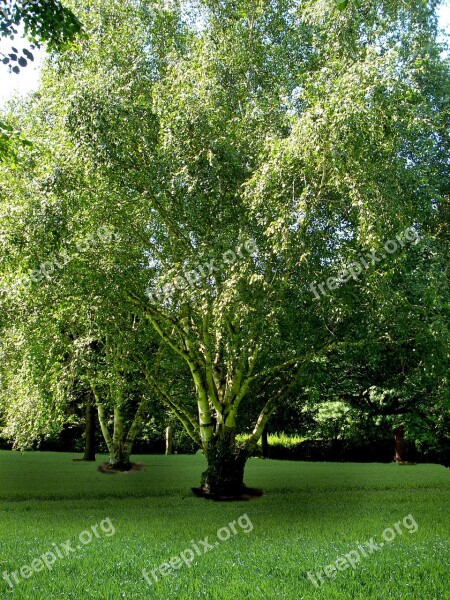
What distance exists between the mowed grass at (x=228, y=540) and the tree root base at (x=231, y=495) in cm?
32

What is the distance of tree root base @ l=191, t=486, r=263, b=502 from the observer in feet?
56.5

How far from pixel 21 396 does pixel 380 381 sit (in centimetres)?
1246

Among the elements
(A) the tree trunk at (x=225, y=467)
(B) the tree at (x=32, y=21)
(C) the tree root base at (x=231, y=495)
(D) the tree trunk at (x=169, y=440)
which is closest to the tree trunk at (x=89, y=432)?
(D) the tree trunk at (x=169, y=440)

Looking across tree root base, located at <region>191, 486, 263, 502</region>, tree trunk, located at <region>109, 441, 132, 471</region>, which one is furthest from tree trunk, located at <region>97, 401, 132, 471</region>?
tree root base, located at <region>191, 486, 263, 502</region>

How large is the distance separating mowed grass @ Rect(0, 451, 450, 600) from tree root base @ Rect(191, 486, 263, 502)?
315 mm

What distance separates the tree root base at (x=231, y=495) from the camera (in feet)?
56.5

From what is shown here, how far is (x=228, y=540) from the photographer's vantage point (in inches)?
431

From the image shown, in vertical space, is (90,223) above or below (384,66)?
below

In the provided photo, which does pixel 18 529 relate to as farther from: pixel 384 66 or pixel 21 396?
pixel 384 66

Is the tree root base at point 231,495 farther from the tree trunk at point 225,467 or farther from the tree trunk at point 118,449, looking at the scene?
the tree trunk at point 118,449

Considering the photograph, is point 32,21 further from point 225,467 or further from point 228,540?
point 225,467

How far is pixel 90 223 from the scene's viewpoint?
49.2 ft

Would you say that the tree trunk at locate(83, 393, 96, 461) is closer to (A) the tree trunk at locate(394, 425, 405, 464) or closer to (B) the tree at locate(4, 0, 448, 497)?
(B) the tree at locate(4, 0, 448, 497)

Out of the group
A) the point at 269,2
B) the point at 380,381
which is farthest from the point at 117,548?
the point at 269,2
